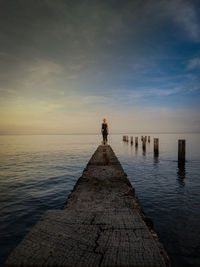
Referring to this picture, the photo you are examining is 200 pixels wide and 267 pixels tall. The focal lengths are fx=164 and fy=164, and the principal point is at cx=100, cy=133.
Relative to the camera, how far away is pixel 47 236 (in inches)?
62.1

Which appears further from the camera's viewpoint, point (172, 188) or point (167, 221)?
point (172, 188)

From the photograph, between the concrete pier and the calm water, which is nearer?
the concrete pier

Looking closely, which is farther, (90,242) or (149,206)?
(149,206)

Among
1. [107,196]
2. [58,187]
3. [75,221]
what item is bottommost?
[58,187]

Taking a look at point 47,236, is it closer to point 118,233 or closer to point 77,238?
point 77,238

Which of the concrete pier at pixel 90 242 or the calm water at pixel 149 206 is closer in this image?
the concrete pier at pixel 90 242

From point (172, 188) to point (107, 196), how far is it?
637 cm

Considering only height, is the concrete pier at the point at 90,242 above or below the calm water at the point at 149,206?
above

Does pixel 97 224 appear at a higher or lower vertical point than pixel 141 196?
higher

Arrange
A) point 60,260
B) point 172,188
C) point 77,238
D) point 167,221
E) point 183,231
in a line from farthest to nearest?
1. point 172,188
2. point 167,221
3. point 183,231
4. point 77,238
5. point 60,260

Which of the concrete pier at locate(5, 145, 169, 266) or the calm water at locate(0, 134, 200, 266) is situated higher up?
the concrete pier at locate(5, 145, 169, 266)

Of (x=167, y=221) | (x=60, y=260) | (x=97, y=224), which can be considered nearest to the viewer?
(x=60, y=260)

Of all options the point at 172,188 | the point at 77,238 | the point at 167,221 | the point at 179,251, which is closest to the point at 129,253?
the point at 77,238

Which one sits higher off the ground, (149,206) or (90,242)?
(90,242)
